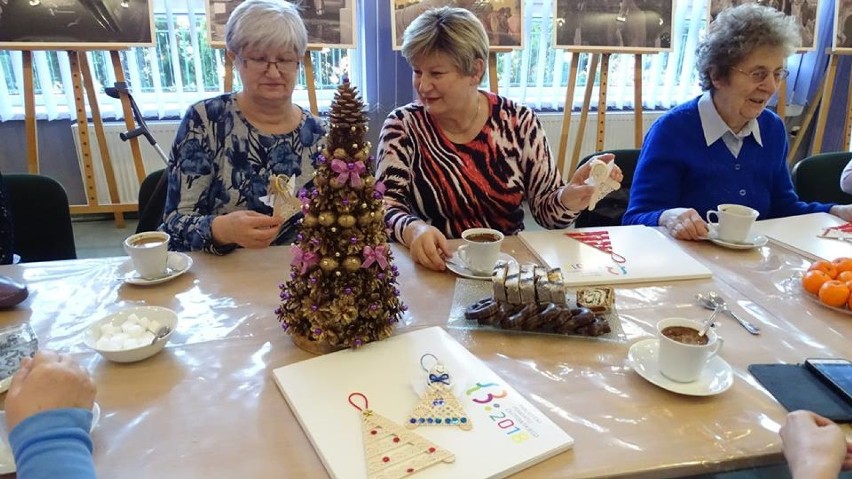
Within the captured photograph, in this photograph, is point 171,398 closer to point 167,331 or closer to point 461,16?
point 167,331

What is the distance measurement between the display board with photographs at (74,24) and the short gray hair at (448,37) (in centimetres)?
225

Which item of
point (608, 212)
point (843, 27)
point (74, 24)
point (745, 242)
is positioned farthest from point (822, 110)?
point (74, 24)

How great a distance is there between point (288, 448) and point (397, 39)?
297 centimetres

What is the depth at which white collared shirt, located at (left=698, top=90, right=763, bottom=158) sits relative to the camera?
193cm

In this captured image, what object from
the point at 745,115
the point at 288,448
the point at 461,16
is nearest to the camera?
the point at 288,448

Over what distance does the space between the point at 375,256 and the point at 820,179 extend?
2.04 m

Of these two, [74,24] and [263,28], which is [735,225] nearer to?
[263,28]

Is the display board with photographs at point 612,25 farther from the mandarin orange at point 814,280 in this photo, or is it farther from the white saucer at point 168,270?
the white saucer at point 168,270

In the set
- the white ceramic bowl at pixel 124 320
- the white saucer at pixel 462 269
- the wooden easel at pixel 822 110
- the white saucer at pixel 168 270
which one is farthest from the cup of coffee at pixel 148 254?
the wooden easel at pixel 822 110

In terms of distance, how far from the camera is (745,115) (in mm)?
1906

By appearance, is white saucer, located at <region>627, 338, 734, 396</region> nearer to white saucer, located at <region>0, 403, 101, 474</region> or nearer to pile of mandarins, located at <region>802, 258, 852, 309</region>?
pile of mandarins, located at <region>802, 258, 852, 309</region>

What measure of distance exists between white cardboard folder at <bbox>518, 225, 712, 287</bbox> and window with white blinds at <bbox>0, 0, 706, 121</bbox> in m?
2.68

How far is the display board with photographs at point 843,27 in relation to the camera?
3.76 m

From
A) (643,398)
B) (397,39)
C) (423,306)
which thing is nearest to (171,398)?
(423,306)
